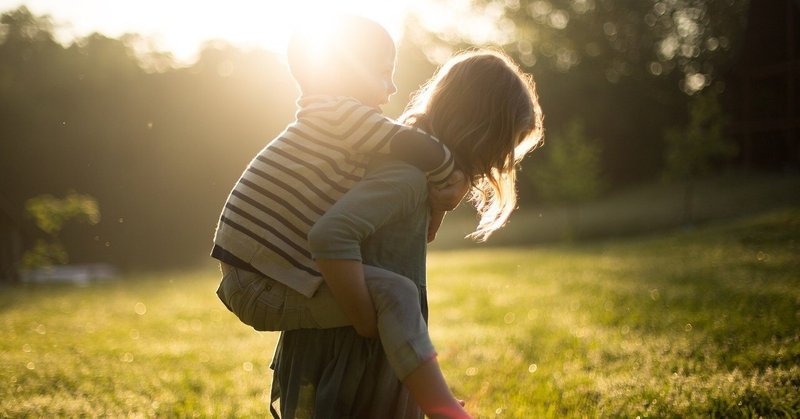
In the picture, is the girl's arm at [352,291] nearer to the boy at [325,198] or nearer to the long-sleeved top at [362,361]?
the boy at [325,198]

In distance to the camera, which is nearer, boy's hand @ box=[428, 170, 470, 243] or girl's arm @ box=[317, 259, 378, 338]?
girl's arm @ box=[317, 259, 378, 338]

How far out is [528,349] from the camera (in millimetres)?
5504

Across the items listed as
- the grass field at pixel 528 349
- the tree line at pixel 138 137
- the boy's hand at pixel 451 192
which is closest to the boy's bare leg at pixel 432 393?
the boy's hand at pixel 451 192

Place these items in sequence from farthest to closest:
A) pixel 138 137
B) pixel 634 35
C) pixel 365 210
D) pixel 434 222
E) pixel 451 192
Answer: pixel 634 35, pixel 138 137, pixel 434 222, pixel 451 192, pixel 365 210

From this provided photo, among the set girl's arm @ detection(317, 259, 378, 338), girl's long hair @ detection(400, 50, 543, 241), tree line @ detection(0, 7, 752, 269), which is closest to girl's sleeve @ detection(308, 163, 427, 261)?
girl's arm @ detection(317, 259, 378, 338)

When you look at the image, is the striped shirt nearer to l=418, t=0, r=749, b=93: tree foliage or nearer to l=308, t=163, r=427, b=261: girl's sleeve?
l=308, t=163, r=427, b=261: girl's sleeve

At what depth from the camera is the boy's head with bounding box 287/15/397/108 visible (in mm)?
2404

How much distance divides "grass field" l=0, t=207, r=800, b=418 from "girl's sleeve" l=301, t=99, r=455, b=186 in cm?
179

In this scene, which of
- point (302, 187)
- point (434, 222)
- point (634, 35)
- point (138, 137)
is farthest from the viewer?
point (634, 35)

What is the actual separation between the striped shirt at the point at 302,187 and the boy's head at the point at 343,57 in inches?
3.2

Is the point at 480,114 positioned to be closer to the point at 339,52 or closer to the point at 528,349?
the point at 339,52

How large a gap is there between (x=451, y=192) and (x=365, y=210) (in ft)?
1.28

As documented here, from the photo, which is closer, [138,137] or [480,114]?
[480,114]

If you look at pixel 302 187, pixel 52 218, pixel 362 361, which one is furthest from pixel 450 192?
pixel 52 218
